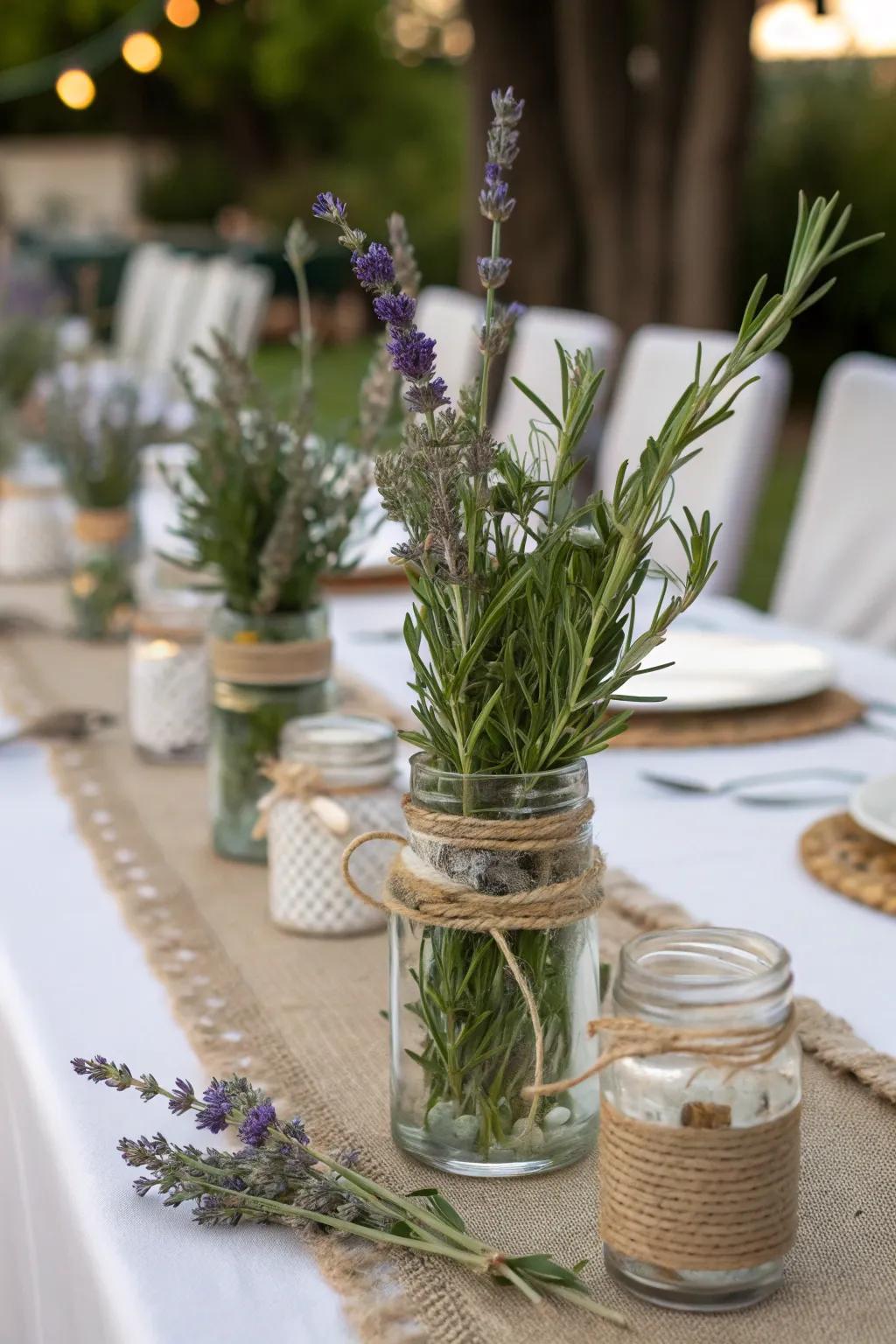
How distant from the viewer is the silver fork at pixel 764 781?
1.26 metres

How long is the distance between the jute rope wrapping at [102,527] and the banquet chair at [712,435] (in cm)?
71

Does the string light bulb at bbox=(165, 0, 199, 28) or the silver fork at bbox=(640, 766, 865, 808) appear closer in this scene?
the silver fork at bbox=(640, 766, 865, 808)

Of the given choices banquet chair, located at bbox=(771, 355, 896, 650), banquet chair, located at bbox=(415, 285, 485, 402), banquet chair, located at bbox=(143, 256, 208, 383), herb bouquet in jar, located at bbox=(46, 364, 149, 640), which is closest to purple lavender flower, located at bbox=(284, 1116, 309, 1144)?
herb bouquet in jar, located at bbox=(46, 364, 149, 640)

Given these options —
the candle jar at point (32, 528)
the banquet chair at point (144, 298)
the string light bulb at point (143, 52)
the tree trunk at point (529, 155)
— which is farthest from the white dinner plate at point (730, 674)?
the string light bulb at point (143, 52)

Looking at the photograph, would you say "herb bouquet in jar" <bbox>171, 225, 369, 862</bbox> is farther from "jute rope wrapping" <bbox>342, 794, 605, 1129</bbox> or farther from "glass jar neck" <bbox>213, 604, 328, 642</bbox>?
"jute rope wrapping" <bbox>342, 794, 605, 1129</bbox>

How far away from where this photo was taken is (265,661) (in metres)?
1.16

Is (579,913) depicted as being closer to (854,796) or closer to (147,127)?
(854,796)

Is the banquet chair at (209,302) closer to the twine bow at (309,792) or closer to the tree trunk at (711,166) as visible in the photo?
the tree trunk at (711,166)

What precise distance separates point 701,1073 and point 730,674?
35.3 inches

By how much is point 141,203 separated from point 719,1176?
19.9m

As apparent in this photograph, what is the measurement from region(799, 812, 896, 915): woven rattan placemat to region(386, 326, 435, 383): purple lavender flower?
22.1 inches

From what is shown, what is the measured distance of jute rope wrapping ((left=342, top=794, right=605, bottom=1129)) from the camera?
70cm

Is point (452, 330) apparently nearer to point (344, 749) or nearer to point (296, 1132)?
point (344, 749)

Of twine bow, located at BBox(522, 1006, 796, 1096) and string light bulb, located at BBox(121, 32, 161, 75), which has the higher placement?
string light bulb, located at BBox(121, 32, 161, 75)
